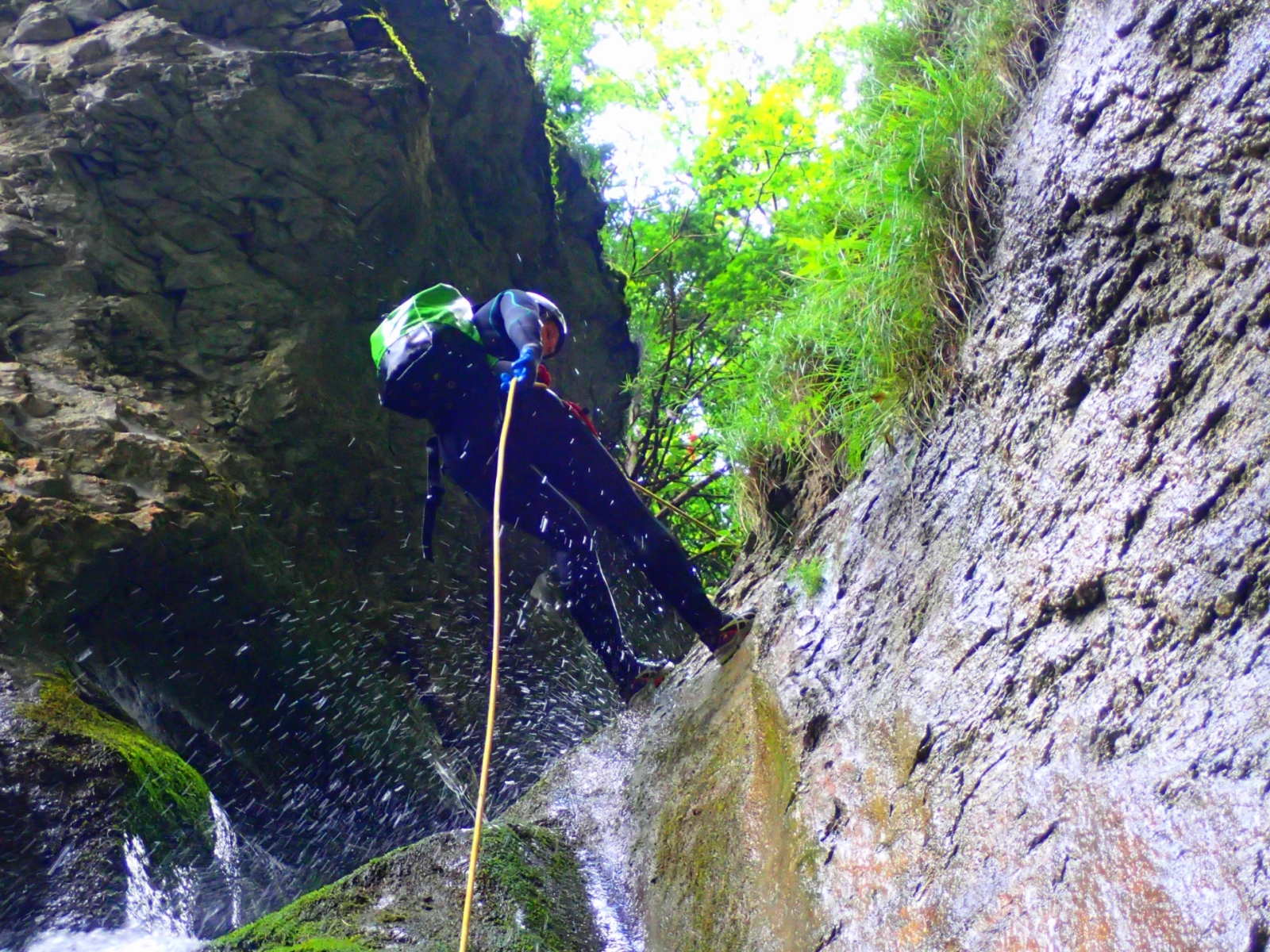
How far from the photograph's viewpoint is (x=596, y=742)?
4160 millimetres

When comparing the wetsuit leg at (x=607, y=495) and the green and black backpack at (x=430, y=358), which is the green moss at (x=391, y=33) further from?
the wetsuit leg at (x=607, y=495)

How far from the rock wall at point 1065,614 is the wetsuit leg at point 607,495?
0.52 m

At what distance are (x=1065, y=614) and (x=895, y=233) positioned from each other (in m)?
1.72

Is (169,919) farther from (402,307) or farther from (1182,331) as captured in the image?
(1182,331)

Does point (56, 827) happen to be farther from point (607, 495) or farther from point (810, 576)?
point (810, 576)

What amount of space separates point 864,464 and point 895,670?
1.16m

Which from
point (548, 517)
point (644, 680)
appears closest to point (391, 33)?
point (548, 517)

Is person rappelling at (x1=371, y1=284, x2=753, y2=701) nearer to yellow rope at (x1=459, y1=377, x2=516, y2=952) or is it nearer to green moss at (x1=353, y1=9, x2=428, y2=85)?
yellow rope at (x1=459, y1=377, x2=516, y2=952)

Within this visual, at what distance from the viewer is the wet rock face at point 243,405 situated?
4254mm

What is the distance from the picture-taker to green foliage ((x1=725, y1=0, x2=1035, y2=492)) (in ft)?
10.3

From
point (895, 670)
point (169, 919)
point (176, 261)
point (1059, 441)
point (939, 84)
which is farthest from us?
point (176, 261)

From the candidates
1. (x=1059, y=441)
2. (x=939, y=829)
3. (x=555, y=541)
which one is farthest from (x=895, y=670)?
(x=555, y=541)

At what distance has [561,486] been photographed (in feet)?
13.1

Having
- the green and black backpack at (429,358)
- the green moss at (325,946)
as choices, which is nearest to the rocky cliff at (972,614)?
the green moss at (325,946)
